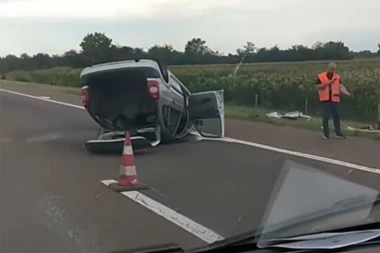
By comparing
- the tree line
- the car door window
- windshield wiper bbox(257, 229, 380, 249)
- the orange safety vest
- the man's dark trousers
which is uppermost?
the tree line

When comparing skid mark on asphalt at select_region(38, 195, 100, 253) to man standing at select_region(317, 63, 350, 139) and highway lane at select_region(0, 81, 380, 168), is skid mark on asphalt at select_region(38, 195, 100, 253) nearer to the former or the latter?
highway lane at select_region(0, 81, 380, 168)

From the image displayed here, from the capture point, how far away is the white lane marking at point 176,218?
575cm

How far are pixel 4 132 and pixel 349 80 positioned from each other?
267 inches

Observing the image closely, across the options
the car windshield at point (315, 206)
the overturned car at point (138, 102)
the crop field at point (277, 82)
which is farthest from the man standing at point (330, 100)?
the car windshield at point (315, 206)

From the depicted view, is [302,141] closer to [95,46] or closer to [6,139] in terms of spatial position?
[6,139]

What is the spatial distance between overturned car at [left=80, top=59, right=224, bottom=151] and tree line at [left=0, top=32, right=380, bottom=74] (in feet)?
4.49

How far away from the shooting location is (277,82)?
10.7 meters

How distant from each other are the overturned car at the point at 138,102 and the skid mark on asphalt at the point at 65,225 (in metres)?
1.36

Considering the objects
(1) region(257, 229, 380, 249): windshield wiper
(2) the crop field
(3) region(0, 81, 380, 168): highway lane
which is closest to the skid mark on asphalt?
(2) the crop field

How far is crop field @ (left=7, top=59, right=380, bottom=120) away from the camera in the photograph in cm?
670

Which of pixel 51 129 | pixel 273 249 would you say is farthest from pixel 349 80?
pixel 273 249

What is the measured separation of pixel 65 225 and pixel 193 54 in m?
1.71

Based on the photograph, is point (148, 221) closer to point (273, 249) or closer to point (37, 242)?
point (37, 242)

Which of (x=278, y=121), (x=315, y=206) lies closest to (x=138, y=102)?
(x=315, y=206)
